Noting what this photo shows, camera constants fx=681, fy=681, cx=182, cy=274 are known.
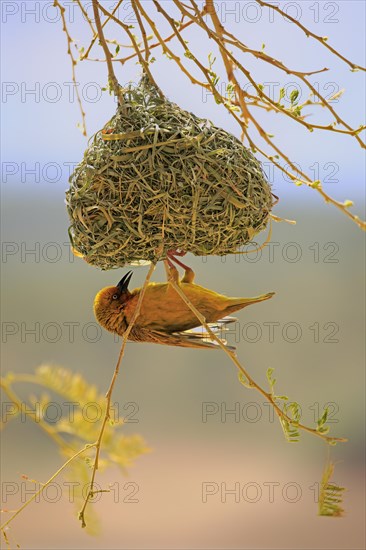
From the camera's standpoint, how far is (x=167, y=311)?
38.4 inches

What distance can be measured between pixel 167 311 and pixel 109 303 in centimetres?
9

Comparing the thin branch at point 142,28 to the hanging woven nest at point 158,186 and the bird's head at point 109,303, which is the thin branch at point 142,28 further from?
the bird's head at point 109,303

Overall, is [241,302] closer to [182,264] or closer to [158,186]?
[182,264]

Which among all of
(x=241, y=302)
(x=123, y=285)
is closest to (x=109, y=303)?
(x=123, y=285)

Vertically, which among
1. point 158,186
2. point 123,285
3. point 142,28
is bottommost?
point 123,285

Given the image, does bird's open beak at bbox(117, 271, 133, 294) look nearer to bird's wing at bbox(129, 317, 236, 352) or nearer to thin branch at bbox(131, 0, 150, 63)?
bird's wing at bbox(129, 317, 236, 352)

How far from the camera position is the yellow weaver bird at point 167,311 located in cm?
98

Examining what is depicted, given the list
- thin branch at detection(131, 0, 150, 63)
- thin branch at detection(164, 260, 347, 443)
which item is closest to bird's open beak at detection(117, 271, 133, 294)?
thin branch at detection(164, 260, 347, 443)

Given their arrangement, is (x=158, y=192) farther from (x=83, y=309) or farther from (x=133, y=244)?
(x=83, y=309)

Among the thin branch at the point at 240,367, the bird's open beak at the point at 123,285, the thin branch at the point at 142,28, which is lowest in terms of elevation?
the thin branch at the point at 240,367

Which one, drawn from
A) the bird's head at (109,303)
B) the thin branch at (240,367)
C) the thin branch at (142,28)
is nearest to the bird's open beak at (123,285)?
the bird's head at (109,303)

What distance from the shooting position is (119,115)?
0.95m

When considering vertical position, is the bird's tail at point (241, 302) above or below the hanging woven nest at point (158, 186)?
below

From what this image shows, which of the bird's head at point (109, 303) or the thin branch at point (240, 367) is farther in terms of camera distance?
the bird's head at point (109, 303)
